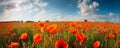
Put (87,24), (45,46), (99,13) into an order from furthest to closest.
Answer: (99,13) < (87,24) < (45,46)

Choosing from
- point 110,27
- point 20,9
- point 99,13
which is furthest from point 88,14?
point 20,9

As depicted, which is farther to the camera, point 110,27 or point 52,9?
point 52,9

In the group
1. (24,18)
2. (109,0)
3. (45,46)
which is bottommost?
(45,46)

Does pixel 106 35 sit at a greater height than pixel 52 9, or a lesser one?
lesser

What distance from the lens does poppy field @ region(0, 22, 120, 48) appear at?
2.05 meters

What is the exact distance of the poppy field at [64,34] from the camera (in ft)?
6.73

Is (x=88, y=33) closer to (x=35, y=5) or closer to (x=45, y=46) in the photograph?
(x=45, y=46)

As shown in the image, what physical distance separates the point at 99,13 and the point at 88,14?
0.14m

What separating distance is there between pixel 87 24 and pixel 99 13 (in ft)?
0.89

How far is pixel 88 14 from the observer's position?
106 inches

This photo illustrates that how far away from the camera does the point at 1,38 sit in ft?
8.74

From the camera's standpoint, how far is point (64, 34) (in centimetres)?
226

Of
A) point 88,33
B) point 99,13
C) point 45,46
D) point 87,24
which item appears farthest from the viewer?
point 99,13

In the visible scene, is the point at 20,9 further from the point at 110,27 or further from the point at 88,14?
the point at 110,27
